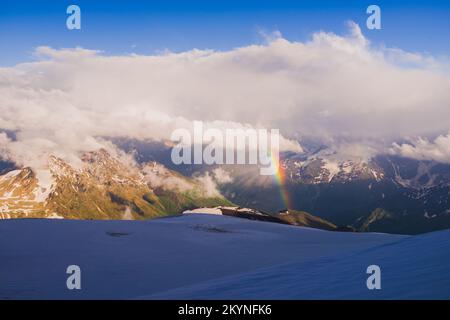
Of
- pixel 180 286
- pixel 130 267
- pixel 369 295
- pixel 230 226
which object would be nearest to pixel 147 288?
pixel 180 286

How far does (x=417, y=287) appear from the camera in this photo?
344 inches

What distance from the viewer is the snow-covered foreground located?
10648 millimetres

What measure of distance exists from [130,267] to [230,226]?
50.3 ft

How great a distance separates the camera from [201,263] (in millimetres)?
18312

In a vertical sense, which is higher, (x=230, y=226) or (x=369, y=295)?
(x=230, y=226)

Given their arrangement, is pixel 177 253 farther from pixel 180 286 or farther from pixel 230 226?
pixel 230 226

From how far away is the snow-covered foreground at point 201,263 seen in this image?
34.9 ft

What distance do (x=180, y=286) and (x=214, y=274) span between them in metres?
2.19
